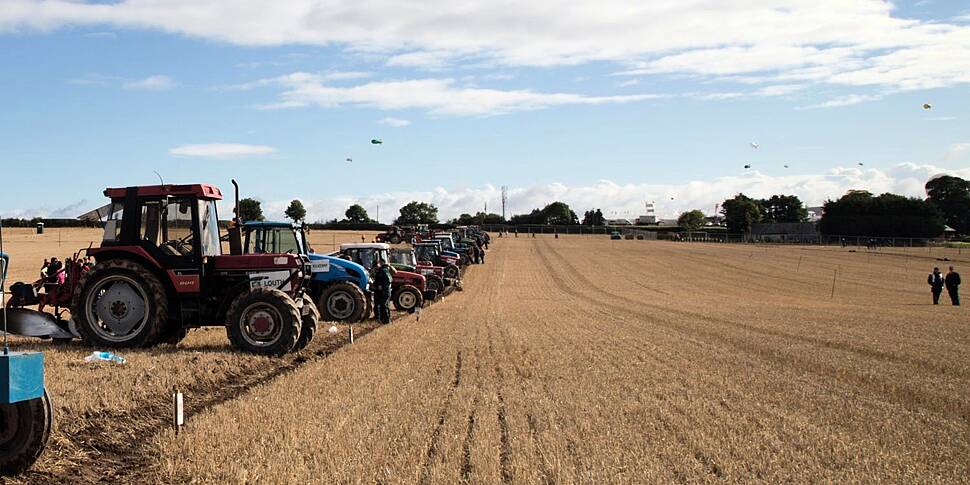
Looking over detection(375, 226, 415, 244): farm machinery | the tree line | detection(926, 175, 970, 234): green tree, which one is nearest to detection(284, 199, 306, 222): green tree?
the tree line

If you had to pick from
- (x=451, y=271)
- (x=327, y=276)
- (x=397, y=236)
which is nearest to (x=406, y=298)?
(x=327, y=276)

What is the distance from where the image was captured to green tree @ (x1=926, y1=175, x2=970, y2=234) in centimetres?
13650

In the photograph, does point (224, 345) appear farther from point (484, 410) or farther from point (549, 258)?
point (549, 258)

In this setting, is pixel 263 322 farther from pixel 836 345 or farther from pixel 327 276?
pixel 836 345

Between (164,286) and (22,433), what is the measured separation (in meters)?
7.36

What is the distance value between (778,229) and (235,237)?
14664 cm

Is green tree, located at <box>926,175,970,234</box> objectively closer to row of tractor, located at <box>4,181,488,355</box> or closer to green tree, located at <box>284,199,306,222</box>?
green tree, located at <box>284,199,306,222</box>

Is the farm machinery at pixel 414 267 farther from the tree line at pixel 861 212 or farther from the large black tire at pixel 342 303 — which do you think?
the tree line at pixel 861 212

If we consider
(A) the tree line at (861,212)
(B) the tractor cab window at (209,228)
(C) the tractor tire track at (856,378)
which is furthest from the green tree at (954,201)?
(B) the tractor cab window at (209,228)

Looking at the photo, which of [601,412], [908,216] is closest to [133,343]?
[601,412]

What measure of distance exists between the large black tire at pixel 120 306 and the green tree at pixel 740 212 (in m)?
150

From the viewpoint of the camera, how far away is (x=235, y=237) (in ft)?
45.6

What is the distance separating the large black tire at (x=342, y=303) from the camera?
2086cm

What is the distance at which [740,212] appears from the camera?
6737 inches
